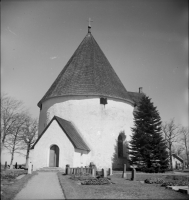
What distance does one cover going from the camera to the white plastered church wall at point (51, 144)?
70.6ft

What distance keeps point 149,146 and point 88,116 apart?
282 inches

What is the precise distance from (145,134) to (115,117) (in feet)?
Result: 13.6

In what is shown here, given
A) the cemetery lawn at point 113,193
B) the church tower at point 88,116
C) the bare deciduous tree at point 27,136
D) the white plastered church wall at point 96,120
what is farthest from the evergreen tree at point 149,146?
the bare deciduous tree at point 27,136

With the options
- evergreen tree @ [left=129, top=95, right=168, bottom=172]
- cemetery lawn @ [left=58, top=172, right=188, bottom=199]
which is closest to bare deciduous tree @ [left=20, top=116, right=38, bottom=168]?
evergreen tree @ [left=129, top=95, right=168, bottom=172]

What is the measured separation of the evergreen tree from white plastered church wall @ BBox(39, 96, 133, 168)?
2.57m

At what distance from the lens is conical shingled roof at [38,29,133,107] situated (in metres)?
26.4

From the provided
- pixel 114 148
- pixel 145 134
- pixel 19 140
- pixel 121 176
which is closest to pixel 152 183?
pixel 121 176

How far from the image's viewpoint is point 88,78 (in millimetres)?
27266

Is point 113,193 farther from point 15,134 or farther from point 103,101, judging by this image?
point 15,134

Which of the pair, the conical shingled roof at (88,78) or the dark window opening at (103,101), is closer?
the dark window opening at (103,101)

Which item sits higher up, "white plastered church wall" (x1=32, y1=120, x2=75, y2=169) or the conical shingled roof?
the conical shingled roof

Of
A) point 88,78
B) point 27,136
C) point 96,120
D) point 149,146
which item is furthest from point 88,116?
point 27,136

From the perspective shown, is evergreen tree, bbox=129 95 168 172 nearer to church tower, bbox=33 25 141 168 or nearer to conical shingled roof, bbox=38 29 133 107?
church tower, bbox=33 25 141 168

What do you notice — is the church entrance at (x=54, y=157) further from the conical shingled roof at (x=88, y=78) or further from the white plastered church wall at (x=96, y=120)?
the conical shingled roof at (x=88, y=78)
